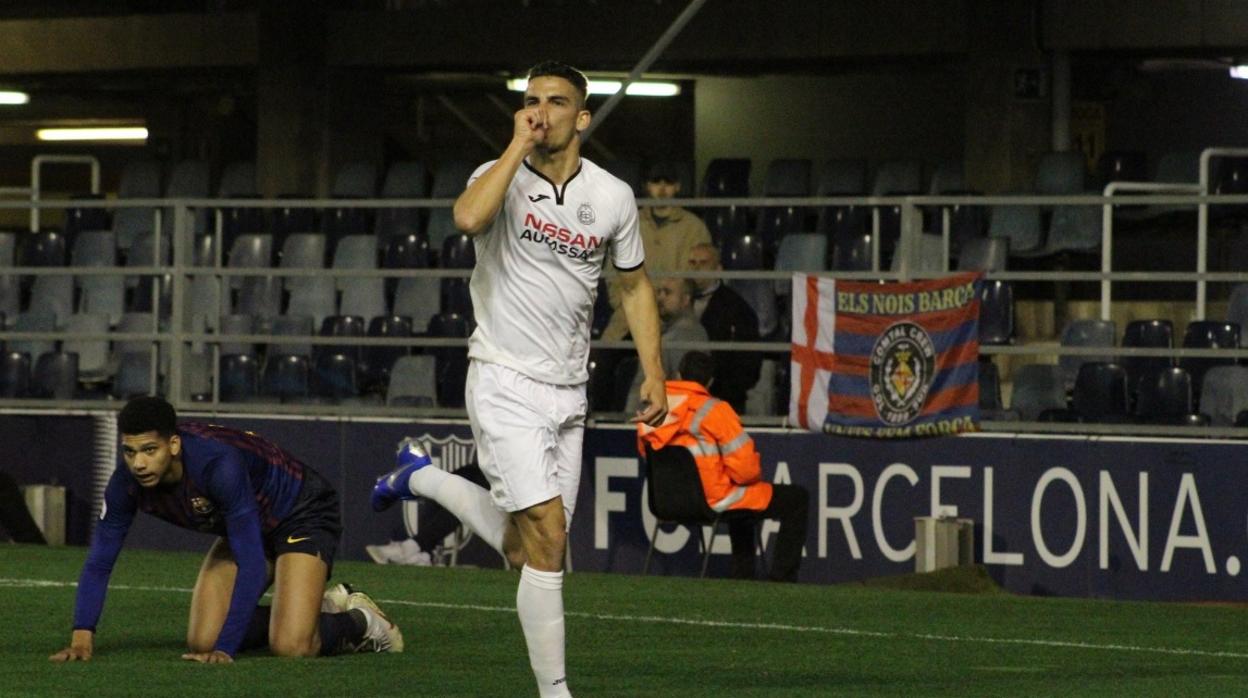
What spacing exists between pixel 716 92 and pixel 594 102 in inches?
57.4

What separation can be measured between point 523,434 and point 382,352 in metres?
9.15

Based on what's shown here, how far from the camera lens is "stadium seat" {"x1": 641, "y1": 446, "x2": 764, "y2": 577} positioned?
12.6m

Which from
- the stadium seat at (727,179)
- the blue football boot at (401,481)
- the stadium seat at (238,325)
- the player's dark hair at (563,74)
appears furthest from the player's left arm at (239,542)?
the stadium seat at (727,179)

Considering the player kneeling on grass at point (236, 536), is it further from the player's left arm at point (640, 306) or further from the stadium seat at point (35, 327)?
the stadium seat at point (35, 327)

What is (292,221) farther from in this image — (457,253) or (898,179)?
(898,179)

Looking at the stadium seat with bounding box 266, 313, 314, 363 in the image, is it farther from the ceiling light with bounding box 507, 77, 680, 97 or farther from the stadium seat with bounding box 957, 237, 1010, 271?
the ceiling light with bounding box 507, 77, 680, 97

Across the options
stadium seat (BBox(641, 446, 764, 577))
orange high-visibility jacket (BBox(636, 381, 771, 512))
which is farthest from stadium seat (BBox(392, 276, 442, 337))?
orange high-visibility jacket (BBox(636, 381, 771, 512))

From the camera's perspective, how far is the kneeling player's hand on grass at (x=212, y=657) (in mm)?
7965

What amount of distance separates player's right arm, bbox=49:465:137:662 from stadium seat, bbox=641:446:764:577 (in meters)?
5.10

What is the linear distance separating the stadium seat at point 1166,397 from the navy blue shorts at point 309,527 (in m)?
6.23

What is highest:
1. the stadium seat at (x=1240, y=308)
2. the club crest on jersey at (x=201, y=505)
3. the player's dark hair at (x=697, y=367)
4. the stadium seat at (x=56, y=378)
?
the stadium seat at (x=1240, y=308)

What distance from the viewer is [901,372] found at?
1349 cm

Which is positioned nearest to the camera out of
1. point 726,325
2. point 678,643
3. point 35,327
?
point 678,643

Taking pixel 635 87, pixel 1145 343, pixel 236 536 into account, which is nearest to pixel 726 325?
pixel 1145 343
